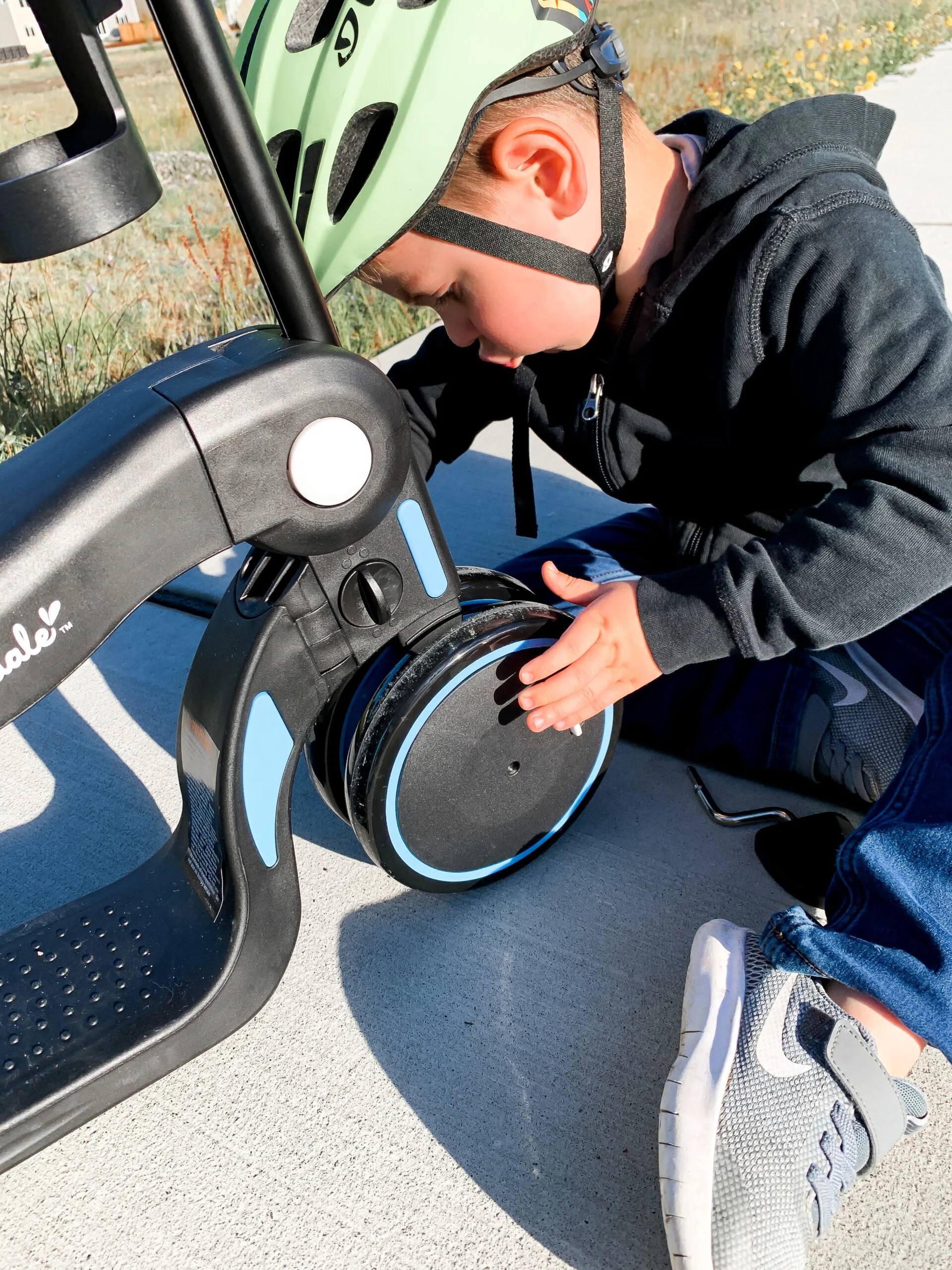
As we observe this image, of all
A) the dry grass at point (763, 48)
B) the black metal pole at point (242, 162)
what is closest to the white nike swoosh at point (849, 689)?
the black metal pole at point (242, 162)

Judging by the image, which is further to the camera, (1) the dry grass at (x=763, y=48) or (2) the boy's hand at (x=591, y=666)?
(1) the dry grass at (x=763, y=48)

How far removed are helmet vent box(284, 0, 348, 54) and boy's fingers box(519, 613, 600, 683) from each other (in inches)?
30.4

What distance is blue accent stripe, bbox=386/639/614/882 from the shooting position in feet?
4.20

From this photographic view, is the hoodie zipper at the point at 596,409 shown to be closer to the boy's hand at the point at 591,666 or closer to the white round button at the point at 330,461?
the boy's hand at the point at 591,666

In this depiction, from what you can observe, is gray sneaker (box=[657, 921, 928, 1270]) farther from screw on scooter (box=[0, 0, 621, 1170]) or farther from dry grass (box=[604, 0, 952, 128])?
dry grass (box=[604, 0, 952, 128])

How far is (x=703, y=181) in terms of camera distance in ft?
4.69

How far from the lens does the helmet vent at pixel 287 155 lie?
1.29m

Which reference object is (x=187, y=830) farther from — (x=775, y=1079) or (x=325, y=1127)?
(x=775, y=1079)

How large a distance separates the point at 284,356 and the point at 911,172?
378 cm

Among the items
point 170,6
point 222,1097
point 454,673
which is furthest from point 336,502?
point 222,1097

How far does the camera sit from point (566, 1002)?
1301 millimetres

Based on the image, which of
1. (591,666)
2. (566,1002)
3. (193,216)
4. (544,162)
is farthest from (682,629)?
(193,216)

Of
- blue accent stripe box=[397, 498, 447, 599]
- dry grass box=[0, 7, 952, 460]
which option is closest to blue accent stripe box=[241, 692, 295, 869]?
blue accent stripe box=[397, 498, 447, 599]

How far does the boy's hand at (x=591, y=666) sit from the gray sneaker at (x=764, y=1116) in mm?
330
